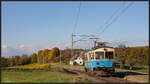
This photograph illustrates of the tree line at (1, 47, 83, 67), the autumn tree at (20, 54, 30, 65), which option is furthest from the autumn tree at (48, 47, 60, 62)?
the autumn tree at (20, 54, 30, 65)

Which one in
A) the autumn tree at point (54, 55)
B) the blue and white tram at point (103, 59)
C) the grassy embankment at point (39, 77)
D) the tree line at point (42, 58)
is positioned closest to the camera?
the grassy embankment at point (39, 77)

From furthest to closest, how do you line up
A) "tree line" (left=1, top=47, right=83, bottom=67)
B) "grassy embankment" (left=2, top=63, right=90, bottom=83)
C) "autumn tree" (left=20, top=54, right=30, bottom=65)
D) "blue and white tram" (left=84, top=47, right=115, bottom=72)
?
"autumn tree" (left=20, top=54, right=30, bottom=65)
"tree line" (left=1, top=47, right=83, bottom=67)
"blue and white tram" (left=84, top=47, right=115, bottom=72)
"grassy embankment" (left=2, top=63, right=90, bottom=83)

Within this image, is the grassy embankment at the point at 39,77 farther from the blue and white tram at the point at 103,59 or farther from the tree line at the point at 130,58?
the tree line at the point at 130,58

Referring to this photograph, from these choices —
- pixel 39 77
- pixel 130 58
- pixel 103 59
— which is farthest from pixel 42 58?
pixel 39 77

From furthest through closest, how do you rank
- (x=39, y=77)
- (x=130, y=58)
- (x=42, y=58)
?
(x=42, y=58) < (x=130, y=58) < (x=39, y=77)

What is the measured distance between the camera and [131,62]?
57.9 metres

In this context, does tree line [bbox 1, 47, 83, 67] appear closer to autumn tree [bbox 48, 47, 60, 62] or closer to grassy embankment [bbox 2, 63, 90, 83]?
autumn tree [bbox 48, 47, 60, 62]

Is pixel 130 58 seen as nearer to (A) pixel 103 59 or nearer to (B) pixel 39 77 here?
(A) pixel 103 59

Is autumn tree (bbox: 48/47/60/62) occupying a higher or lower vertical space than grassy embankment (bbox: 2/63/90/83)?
higher

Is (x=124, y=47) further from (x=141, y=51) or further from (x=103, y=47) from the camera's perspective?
(x=103, y=47)

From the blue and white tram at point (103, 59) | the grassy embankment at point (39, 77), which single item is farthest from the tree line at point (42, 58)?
the blue and white tram at point (103, 59)

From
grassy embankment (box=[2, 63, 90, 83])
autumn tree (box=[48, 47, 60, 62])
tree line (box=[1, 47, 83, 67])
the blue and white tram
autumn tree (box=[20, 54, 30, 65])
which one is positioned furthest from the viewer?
autumn tree (box=[20, 54, 30, 65])

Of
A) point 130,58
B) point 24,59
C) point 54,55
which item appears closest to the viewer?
point 130,58

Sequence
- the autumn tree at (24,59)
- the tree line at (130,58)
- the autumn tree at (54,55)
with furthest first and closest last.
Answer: the autumn tree at (24,59) → the autumn tree at (54,55) → the tree line at (130,58)
